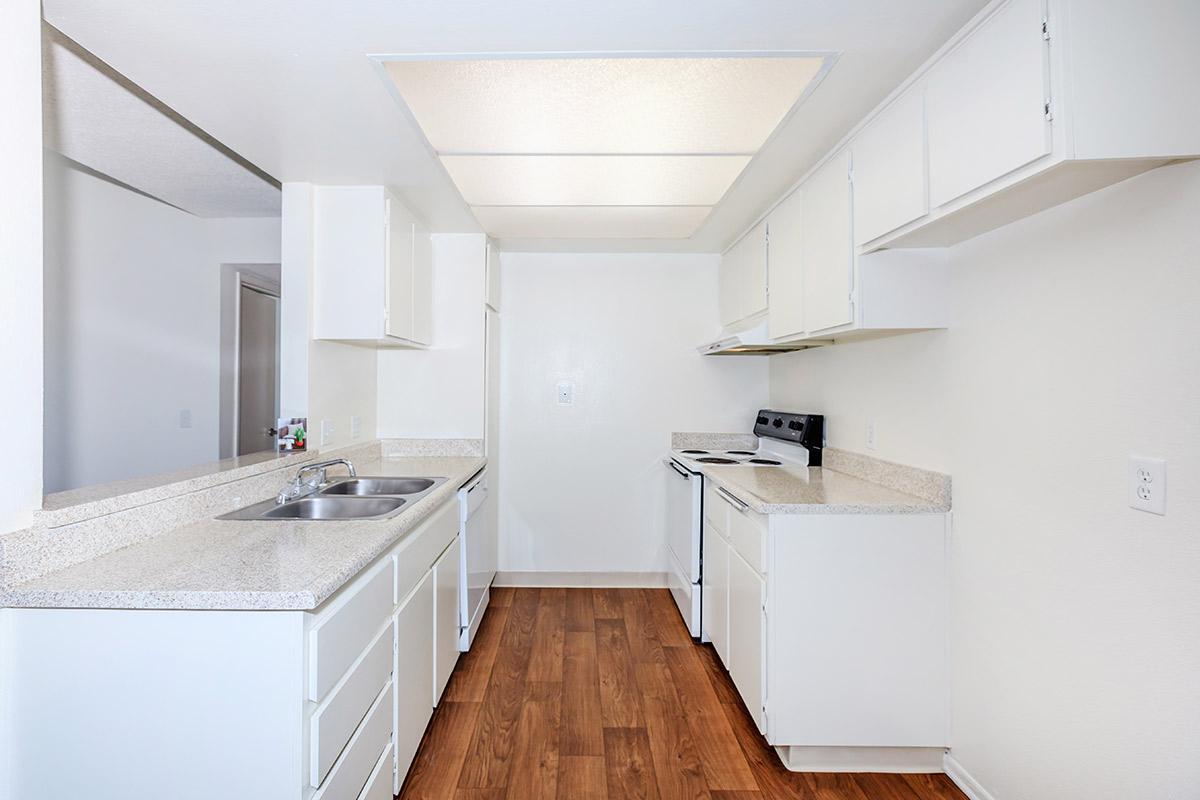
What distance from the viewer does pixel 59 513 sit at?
128 cm

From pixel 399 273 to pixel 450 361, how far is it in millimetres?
694

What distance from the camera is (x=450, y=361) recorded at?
328 centimetres

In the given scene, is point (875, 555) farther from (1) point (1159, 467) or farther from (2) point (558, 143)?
(2) point (558, 143)

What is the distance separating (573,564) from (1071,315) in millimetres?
3012

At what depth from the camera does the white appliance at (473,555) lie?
2.68 m

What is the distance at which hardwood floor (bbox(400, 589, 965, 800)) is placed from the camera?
1.86 m

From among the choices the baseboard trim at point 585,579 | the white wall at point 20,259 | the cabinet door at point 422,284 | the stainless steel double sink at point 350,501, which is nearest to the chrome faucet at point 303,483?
the stainless steel double sink at point 350,501

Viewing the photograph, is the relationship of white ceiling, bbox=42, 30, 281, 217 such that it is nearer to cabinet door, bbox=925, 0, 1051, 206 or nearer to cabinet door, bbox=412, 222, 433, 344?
cabinet door, bbox=412, 222, 433, 344

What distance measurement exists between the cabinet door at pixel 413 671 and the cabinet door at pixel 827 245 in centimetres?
180

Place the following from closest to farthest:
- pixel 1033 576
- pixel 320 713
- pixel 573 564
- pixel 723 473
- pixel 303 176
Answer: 1. pixel 320 713
2. pixel 1033 576
3. pixel 303 176
4. pixel 723 473
5. pixel 573 564

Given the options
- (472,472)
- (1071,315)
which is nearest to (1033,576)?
(1071,315)

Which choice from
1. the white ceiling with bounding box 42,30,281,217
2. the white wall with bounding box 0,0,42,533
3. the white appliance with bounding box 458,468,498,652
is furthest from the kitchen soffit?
the white appliance with bounding box 458,468,498,652

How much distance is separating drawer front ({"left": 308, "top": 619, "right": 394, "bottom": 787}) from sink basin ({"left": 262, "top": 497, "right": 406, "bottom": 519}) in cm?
60

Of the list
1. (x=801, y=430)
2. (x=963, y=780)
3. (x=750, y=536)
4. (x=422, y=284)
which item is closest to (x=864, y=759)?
(x=963, y=780)
